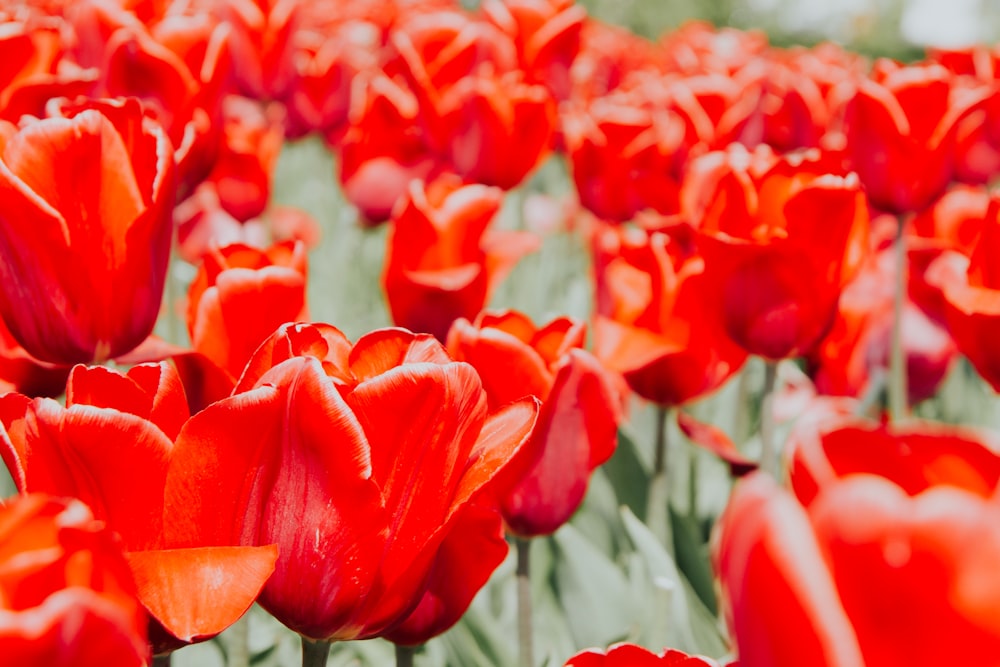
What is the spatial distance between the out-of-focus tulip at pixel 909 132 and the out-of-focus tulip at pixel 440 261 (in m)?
0.49

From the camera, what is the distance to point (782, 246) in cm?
111

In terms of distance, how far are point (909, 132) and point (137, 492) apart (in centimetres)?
118

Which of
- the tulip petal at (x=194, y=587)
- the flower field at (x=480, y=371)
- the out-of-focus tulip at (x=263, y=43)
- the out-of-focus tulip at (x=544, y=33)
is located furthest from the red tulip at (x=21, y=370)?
the out-of-focus tulip at (x=544, y=33)

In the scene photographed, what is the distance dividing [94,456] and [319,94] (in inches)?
78.5

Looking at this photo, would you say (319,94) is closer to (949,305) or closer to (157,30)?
(157,30)

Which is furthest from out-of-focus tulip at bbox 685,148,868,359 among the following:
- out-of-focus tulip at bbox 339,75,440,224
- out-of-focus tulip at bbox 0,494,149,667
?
out-of-focus tulip at bbox 339,75,440,224

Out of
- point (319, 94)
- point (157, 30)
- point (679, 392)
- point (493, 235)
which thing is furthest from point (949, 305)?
point (319, 94)

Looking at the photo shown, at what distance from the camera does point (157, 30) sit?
4.70 ft

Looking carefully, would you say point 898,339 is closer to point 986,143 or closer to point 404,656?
point 986,143

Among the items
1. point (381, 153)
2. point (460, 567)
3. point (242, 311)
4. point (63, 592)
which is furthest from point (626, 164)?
point (63, 592)

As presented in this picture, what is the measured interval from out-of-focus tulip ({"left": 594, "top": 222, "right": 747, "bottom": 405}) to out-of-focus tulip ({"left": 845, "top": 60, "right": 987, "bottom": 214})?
318 millimetres

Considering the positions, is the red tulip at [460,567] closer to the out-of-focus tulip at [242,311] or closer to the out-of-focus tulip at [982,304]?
the out-of-focus tulip at [242,311]

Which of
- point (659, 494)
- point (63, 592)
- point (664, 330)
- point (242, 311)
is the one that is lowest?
point (659, 494)

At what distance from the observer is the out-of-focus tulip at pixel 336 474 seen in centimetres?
53
